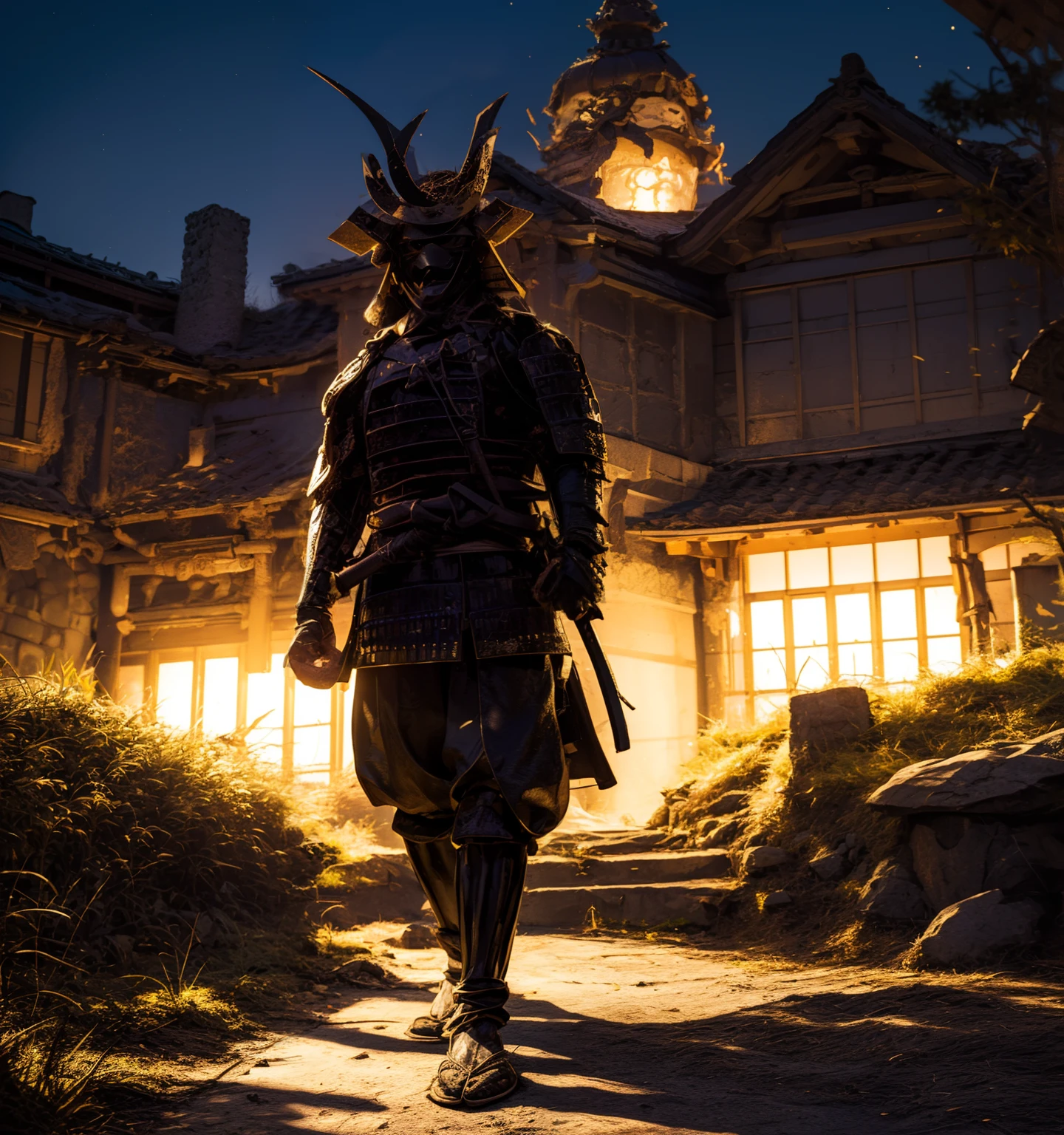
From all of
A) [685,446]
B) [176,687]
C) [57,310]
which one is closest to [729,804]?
[685,446]

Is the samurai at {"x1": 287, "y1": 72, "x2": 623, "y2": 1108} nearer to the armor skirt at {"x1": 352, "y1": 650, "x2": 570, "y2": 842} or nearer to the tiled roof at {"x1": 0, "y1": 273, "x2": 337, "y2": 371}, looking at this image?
the armor skirt at {"x1": 352, "y1": 650, "x2": 570, "y2": 842}

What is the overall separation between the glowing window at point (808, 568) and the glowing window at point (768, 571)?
81 millimetres

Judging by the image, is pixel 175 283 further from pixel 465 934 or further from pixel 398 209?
pixel 465 934

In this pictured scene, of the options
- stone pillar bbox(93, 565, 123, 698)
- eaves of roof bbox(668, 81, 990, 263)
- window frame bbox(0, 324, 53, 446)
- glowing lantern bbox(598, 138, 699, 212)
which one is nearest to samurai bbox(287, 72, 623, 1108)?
eaves of roof bbox(668, 81, 990, 263)

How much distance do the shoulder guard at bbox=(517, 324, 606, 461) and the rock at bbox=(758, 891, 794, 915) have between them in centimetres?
328

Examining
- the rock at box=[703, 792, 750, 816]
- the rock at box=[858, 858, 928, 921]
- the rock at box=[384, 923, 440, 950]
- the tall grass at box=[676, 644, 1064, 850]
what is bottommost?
the rock at box=[384, 923, 440, 950]

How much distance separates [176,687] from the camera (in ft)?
48.9

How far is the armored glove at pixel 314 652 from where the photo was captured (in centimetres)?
397

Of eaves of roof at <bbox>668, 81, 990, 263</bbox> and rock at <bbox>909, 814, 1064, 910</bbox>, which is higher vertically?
eaves of roof at <bbox>668, 81, 990, 263</bbox>

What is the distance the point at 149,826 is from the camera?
5.44 meters

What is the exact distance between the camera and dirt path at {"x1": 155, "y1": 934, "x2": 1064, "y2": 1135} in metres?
2.72

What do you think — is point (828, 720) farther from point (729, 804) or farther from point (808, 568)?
point (808, 568)

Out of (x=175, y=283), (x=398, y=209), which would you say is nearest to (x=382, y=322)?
(x=398, y=209)

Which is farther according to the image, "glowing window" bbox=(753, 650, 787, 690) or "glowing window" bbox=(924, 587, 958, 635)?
"glowing window" bbox=(753, 650, 787, 690)
